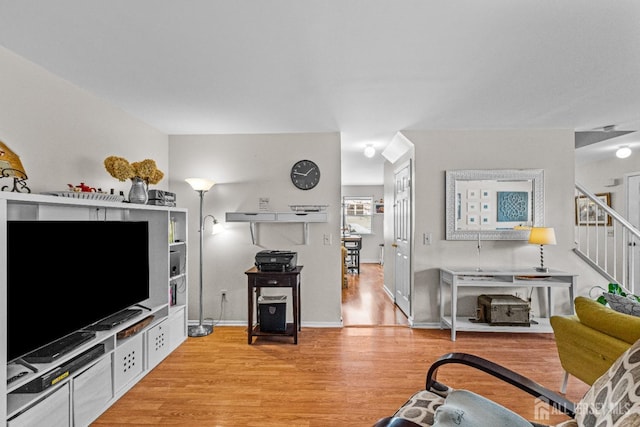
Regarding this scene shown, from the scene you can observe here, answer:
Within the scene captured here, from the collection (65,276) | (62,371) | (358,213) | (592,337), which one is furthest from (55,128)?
(358,213)

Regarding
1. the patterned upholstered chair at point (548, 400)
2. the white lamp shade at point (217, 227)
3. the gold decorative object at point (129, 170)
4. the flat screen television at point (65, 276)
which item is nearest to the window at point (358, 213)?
the white lamp shade at point (217, 227)

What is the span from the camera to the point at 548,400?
4.73 feet

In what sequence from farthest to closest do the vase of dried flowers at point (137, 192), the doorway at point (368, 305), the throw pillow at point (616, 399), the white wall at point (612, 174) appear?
1. the white wall at point (612, 174)
2. the doorway at point (368, 305)
3. the vase of dried flowers at point (137, 192)
4. the throw pillow at point (616, 399)

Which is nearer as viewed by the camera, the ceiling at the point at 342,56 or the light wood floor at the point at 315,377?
the ceiling at the point at 342,56

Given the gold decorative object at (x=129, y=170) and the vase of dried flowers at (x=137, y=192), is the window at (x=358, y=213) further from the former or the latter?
the vase of dried flowers at (x=137, y=192)

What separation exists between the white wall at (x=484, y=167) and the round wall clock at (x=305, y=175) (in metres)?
1.19

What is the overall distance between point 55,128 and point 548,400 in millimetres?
3398

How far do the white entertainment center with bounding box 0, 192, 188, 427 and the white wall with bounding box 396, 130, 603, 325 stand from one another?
271 centimetres

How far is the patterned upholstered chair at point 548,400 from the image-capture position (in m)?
1.08

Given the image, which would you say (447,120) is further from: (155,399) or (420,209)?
(155,399)

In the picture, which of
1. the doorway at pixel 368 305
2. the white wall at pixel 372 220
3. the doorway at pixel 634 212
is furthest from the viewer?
the white wall at pixel 372 220

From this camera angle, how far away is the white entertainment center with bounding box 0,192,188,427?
5.35ft

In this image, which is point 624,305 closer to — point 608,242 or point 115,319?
point 115,319

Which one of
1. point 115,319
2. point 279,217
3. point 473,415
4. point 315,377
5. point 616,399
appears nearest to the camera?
point 616,399
